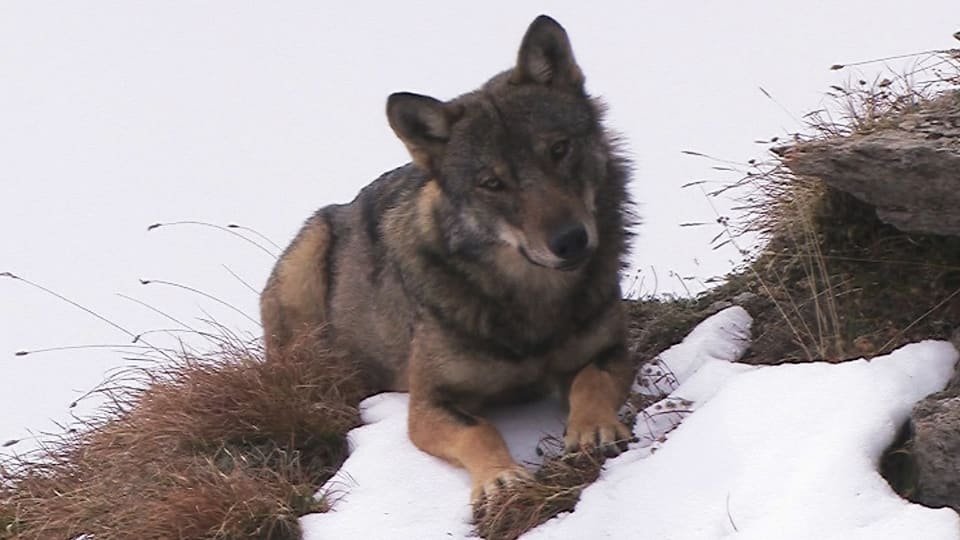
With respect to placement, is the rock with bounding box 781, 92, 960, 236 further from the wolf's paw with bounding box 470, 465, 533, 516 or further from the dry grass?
the wolf's paw with bounding box 470, 465, 533, 516

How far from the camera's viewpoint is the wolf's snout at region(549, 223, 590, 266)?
15.5ft

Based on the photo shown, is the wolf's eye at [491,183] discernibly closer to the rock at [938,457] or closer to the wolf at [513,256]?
the wolf at [513,256]

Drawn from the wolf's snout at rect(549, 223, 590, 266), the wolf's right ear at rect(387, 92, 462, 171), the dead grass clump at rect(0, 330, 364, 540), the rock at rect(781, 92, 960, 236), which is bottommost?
the dead grass clump at rect(0, 330, 364, 540)

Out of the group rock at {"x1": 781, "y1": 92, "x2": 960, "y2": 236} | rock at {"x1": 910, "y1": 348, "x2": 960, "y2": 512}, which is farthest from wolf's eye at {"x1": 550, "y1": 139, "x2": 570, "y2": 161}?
rock at {"x1": 910, "y1": 348, "x2": 960, "y2": 512}

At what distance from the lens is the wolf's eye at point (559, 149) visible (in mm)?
5043

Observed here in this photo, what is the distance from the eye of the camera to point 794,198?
19.1ft

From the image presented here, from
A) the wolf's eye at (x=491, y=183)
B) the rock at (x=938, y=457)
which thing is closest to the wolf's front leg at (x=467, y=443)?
the wolf's eye at (x=491, y=183)

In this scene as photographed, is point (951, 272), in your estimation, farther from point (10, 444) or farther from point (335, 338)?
point (10, 444)

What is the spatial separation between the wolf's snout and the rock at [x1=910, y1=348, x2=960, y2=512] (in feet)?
4.68

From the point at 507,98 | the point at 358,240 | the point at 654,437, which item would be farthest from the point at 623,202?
the point at 358,240

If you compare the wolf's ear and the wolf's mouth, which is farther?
the wolf's ear

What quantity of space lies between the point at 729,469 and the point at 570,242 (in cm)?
109

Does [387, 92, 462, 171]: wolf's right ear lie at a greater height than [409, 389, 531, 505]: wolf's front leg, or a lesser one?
greater

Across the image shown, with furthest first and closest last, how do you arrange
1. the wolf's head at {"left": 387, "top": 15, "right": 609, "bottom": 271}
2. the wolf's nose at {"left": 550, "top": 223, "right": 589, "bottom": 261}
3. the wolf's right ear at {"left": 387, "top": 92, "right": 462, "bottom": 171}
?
the wolf's right ear at {"left": 387, "top": 92, "right": 462, "bottom": 171}, the wolf's head at {"left": 387, "top": 15, "right": 609, "bottom": 271}, the wolf's nose at {"left": 550, "top": 223, "right": 589, "bottom": 261}
